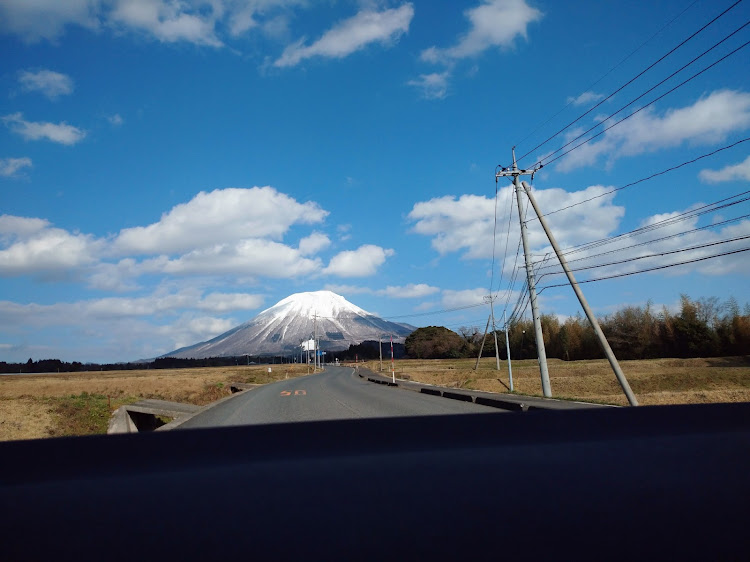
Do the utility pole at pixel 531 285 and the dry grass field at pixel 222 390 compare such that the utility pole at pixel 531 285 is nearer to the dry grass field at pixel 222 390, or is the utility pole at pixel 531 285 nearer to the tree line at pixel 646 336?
the dry grass field at pixel 222 390

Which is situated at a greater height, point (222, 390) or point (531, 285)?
point (531, 285)

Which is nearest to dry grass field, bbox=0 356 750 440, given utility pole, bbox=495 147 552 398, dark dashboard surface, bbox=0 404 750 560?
utility pole, bbox=495 147 552 398

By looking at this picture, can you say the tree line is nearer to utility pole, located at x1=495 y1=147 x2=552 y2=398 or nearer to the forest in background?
the forest in background

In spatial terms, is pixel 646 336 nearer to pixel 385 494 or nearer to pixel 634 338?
pixel 634 338

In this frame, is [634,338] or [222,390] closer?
[222,390]

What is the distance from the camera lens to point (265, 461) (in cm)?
323

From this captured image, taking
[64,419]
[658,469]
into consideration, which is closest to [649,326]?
[64,419]

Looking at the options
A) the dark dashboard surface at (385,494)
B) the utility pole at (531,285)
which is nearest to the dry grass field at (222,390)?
the utility pole at (531,285)

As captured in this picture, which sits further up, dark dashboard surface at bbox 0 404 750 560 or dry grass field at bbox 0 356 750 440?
dark dashboard surface at bbox 0 404 750 560

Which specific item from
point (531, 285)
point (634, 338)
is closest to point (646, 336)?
point (634, 338)

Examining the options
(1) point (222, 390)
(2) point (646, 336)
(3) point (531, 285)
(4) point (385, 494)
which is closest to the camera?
(4) point (385, 494)

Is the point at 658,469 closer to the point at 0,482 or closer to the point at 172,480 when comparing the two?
the point at 172,480

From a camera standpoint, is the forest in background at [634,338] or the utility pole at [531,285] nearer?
the utility pole at [531,285]

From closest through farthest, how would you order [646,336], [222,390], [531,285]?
[531,285]
[222,390]
[646,336]
